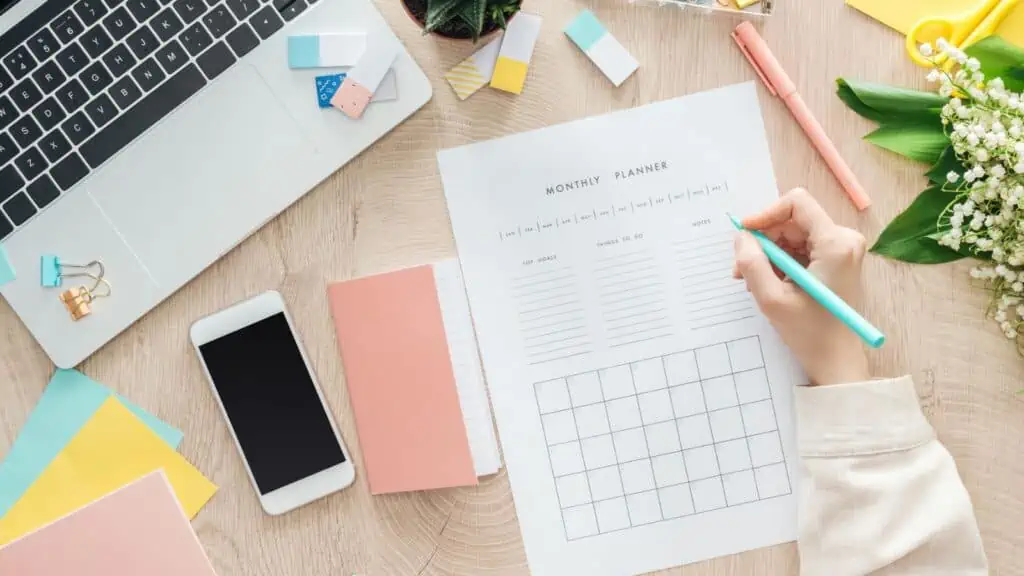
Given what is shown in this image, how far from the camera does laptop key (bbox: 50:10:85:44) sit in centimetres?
77

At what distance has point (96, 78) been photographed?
2.55 feet

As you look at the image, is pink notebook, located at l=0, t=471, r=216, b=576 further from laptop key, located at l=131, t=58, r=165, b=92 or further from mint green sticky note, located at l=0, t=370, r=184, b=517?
laptop key, located at l=131, t=58, r=165, b=92

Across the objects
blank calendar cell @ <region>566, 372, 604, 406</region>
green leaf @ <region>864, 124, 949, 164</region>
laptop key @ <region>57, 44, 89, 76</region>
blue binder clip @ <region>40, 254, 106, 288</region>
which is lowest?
blank calendar cell @ <region>566, 372, 604, 406</region>

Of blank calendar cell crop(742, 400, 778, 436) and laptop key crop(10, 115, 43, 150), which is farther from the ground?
laptop key crop(10, 115, 43, 150)

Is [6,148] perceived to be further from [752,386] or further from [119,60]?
[752,386]

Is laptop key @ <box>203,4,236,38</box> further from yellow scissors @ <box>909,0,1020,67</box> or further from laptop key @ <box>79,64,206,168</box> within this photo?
yellow scissors @ <box>909,0,1020,67</box>

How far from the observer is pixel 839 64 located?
0.83 metres

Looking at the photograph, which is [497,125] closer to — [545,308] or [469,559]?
[545,308]

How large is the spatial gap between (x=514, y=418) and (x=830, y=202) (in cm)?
40

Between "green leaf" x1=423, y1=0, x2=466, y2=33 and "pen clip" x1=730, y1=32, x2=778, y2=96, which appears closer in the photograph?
"green leaf" x1=423, y1=0, x2=466, y2=33

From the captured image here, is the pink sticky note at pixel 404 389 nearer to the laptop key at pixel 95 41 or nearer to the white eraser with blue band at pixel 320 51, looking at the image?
the white eraser with blue band at pixel 320 51

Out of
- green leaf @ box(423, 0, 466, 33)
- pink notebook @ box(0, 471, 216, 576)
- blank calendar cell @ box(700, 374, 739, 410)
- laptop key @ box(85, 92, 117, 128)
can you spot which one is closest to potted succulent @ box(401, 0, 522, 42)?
green leaf @ box(423, 0, 466, 33)

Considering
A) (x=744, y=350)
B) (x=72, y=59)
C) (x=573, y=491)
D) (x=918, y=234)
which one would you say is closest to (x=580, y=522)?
(x=573, y=491)

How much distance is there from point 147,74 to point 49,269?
22 cm
